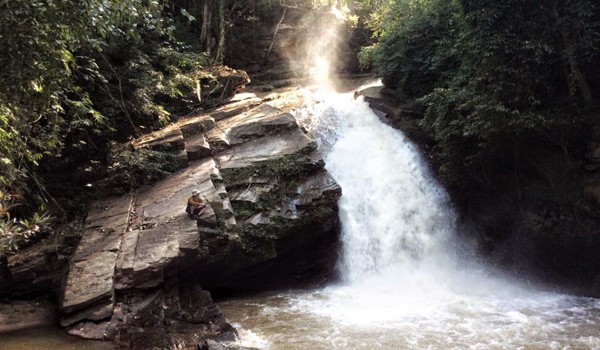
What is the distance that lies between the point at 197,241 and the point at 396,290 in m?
5.17

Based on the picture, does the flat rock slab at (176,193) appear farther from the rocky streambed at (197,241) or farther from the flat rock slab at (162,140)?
the flat rock slab at (162,140)

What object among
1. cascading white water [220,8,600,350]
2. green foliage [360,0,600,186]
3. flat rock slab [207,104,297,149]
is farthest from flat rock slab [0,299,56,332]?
green foliage [360,0,600,186]

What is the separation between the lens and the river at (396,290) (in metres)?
8.48

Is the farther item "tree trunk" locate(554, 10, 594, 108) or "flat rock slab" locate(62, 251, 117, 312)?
"tree trunk" locate(554, 10, 594, 108)

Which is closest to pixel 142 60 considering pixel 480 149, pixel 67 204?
pixel 67 204

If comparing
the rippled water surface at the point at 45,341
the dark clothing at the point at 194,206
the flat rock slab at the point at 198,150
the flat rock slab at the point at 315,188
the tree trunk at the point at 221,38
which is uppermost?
the tree trunk at the point at 221,38

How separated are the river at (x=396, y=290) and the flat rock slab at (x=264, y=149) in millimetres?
1567

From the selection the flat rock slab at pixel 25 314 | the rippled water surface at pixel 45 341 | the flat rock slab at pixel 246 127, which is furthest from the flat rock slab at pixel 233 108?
the rippled water surface at pixel 45 341

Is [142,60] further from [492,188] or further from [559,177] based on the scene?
[559,177]

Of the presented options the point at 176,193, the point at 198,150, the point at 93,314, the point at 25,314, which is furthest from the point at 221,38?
the point at 93,314

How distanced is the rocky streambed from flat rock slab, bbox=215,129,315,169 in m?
0.03

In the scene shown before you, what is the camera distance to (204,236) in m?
10.0

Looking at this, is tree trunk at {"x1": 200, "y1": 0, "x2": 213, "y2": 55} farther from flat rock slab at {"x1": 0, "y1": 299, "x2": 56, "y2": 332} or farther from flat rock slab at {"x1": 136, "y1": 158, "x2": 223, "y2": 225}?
flat rock slab at {"x1": 0, "y1": 299, "x2": 56, "y2": 332}

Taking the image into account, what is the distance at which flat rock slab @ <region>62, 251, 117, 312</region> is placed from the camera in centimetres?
848
